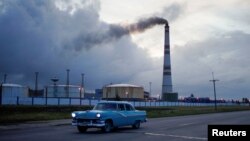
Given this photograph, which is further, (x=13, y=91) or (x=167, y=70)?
(x=167, y=70)

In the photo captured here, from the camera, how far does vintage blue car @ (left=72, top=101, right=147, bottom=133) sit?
70.2 feet

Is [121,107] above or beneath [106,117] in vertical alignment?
above

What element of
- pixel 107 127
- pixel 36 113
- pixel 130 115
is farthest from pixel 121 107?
pixel 36 113

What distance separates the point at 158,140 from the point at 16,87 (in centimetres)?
8416

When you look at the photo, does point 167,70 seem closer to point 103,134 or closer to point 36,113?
point 36,113

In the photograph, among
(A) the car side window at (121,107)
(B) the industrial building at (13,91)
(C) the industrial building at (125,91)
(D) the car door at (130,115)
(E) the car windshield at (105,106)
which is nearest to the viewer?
(E) the car windshield at (105,106)

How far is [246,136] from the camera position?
9031 mm

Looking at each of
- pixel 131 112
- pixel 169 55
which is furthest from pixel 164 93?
pixel 131 112

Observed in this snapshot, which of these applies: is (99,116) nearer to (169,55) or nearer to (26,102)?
(26,102)

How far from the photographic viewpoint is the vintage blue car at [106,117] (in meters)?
21.4

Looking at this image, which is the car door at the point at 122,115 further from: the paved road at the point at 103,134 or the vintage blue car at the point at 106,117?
the paved road at the point at 103,134

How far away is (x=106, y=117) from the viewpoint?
21.8m

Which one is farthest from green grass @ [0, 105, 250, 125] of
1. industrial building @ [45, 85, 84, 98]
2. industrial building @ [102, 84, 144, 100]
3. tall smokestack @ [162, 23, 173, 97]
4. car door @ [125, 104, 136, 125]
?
industrial building @ [102, 84, 144, 100]

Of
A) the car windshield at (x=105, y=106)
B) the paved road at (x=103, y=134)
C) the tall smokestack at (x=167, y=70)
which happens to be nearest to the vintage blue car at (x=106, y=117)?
the car windshield at (x=105, y=106)
